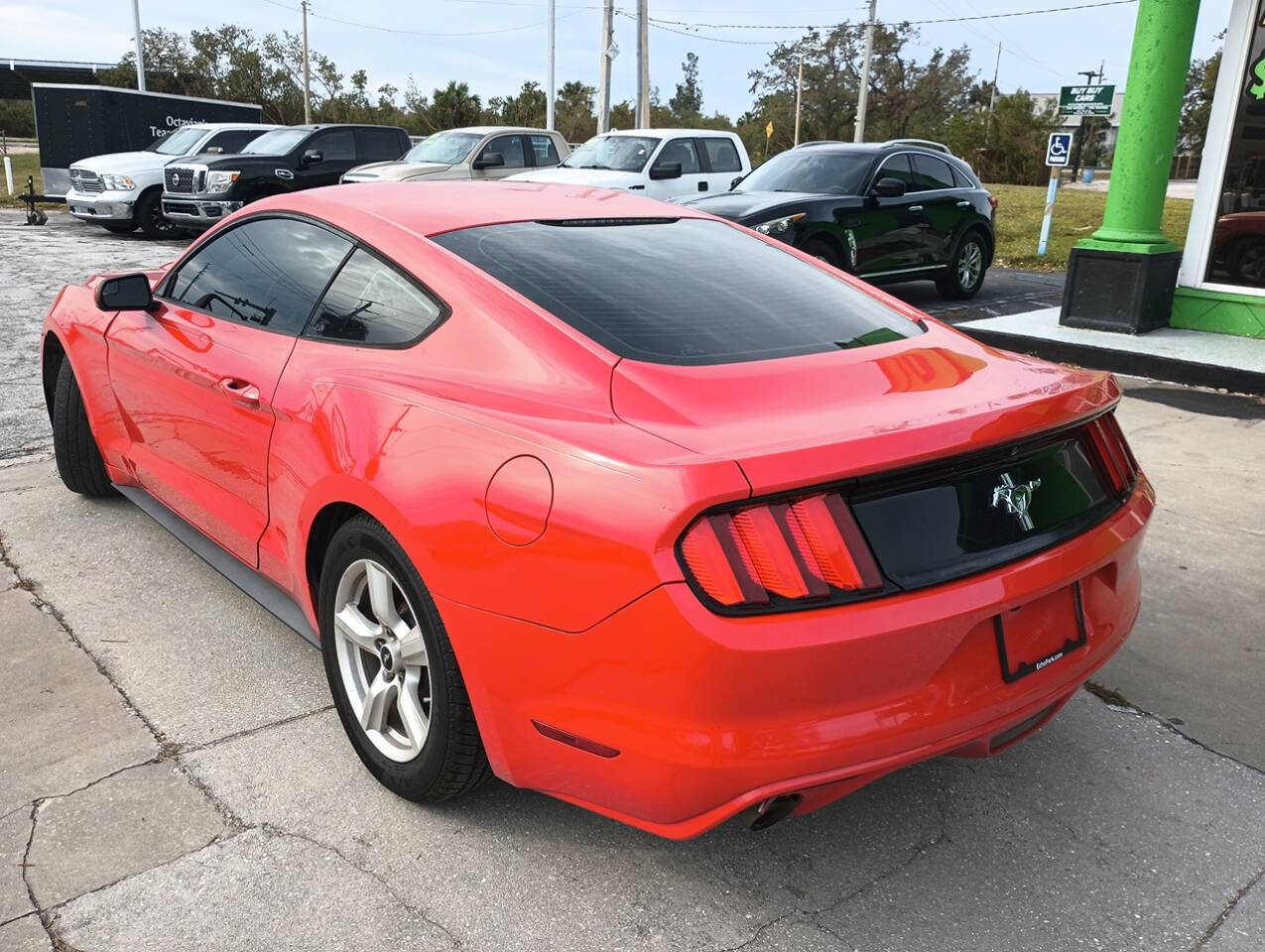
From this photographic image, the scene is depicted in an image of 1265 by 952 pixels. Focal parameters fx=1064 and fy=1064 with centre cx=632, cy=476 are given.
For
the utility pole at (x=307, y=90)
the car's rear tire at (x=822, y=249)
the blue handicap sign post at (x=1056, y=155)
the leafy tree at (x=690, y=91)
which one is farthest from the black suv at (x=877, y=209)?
the leafy tree at (x=690, y=91)

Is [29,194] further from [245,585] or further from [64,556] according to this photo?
[245,585]

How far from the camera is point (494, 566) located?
2.21 meters

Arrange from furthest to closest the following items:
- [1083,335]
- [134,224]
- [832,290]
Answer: [134,224], [1083,335], [832,290]

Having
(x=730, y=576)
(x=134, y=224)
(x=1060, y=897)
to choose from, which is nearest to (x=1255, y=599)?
(x=1060, y=897)

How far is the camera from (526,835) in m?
2.62

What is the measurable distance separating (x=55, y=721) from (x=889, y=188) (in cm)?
909

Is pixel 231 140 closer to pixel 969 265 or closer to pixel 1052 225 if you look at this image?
pixel 969 265

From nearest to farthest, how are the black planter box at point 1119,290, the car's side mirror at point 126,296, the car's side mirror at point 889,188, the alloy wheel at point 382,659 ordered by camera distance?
the alloy wheel at point 382,659, the car's side mirror at point 126,296, the black planter box at point 1119,290, the car's side mirror at point 889,188

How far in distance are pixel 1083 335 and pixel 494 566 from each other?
7.60m

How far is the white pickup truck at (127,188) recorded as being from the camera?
16656mm

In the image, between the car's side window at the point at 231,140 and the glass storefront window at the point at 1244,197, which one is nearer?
the glass storefront window at the point at 1244,197

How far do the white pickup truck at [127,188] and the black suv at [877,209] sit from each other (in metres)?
9.58

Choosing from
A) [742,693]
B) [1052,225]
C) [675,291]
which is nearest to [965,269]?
[1052,225]

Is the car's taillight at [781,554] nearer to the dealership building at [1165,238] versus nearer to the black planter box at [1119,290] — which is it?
the dealership building at [1165,238]
